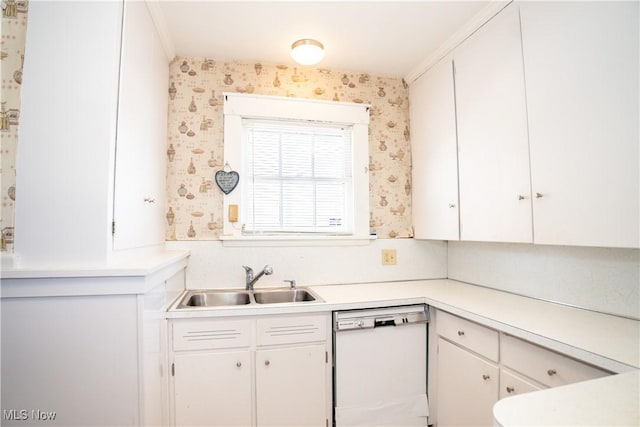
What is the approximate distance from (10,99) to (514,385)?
2492 millimetres

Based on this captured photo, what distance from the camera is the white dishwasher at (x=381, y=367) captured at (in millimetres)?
1852

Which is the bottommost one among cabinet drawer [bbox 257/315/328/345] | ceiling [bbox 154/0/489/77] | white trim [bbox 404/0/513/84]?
cabinet drawer [bbox 257/315/328/345]

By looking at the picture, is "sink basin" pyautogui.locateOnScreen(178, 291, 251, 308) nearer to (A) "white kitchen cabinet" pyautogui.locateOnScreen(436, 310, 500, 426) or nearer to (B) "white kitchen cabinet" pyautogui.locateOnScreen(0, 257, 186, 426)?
(B) "white kitchen cabinet" pyautogui.locateOnScreen(0, 257, 186, 426)

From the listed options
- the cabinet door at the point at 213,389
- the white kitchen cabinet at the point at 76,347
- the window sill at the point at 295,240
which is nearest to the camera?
the white kitchen cabinet at the point at 76,347

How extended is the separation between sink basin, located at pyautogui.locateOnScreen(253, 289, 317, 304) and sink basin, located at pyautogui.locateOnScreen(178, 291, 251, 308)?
0.09 m

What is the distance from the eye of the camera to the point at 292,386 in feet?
5.82

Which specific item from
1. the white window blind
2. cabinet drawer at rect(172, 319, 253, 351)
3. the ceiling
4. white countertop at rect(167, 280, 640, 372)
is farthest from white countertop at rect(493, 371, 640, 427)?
the ceiling

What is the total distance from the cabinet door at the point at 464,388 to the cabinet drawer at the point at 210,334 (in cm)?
118

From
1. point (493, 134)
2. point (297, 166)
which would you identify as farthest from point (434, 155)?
point (297, 166)

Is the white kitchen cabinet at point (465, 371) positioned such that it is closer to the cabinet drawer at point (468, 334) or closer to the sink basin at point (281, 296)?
the cabinet drawer at point (468, 334)

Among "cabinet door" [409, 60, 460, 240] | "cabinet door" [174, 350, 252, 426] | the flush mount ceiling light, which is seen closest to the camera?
"cabinet door" [174, 350, 252, 426]

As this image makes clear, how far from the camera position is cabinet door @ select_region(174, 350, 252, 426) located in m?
1.65

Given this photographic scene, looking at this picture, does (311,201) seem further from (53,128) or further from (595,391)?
(595,391)

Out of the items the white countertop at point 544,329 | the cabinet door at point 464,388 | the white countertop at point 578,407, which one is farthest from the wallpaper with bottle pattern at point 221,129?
the white countertop at point 578,407
